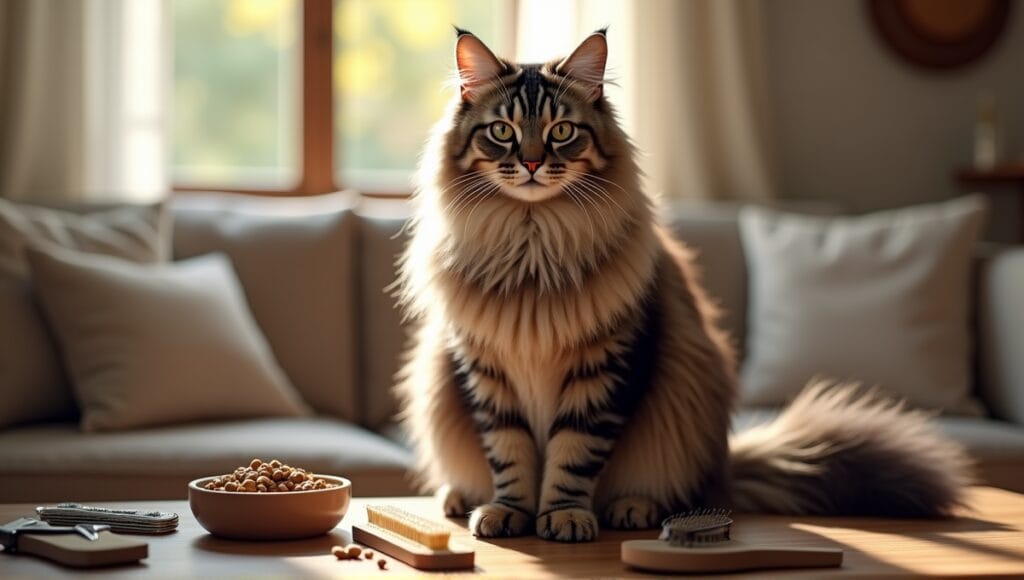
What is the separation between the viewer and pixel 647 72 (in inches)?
149

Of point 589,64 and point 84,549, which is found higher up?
point 589,64

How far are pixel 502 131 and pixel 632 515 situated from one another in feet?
1.86

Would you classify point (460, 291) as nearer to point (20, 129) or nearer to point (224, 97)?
point (20, 129)

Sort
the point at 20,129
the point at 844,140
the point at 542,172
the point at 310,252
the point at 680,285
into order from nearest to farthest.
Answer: the point at 542,172, the point at 680,285, the point at 310,252, the point at 20,129, the point at 844,140

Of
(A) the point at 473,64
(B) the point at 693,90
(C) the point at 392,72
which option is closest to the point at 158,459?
(A) the point at 473,64

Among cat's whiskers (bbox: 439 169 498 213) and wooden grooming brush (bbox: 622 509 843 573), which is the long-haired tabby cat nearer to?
cat's whiskers (bbox: 439 169 498 213)

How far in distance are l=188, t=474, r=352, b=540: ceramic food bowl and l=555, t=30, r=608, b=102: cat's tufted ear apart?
2.17 feet

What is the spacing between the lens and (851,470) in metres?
1.83

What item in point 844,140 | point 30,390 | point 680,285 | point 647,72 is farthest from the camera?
point 844,140

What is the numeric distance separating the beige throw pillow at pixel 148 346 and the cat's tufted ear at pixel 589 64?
128 centimetres

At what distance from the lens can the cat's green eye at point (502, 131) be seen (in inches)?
63.7

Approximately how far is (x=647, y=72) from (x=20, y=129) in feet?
6.21

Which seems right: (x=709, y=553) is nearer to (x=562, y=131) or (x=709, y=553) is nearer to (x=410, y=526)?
(x=410, y=526)

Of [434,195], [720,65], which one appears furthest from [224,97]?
[434,195]
